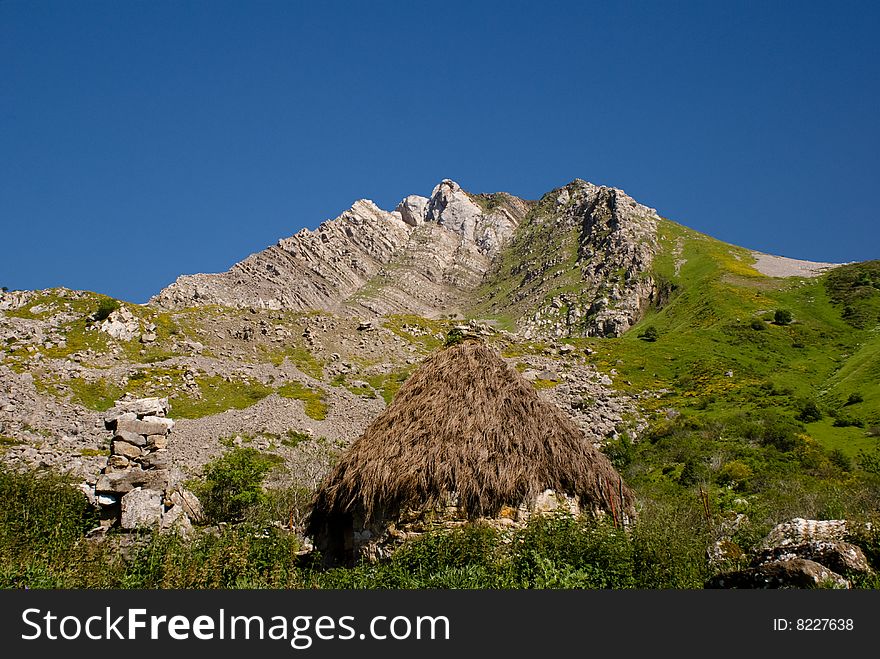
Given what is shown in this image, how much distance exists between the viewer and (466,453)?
493 inches

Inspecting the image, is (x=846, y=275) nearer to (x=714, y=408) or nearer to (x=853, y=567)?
(x=714, y=408)

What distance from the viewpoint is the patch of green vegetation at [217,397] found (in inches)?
1729

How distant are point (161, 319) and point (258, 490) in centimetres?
3486

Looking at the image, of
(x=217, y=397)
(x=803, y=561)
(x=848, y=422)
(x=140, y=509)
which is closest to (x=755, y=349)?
(x=848, y=422)

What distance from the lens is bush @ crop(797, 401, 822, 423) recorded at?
1617 inches

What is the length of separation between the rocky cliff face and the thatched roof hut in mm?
85088

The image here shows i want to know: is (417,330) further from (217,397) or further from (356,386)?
(217,397)

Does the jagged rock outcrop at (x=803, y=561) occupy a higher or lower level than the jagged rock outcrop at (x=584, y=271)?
lower

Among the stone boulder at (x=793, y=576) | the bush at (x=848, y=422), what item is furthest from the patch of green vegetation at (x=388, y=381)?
the stone boulder at (x=793, y=576)

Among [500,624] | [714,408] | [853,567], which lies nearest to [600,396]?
[714,408]

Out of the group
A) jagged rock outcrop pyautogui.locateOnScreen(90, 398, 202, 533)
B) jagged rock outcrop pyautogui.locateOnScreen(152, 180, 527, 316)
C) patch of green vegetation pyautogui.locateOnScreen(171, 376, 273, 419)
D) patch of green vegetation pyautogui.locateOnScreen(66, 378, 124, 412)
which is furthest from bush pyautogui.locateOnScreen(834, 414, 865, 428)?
jagged rock outcrop pyautogui.locateOnScreen(152, 180, 527, 316)

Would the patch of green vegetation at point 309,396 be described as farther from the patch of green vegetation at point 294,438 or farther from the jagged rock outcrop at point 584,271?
the jagged rock outcrop at point 584,271

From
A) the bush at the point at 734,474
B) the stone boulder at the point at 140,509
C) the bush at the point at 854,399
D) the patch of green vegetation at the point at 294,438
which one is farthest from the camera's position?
the bush at the point at 854,399

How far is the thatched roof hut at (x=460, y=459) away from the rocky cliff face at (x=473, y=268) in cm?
8509
